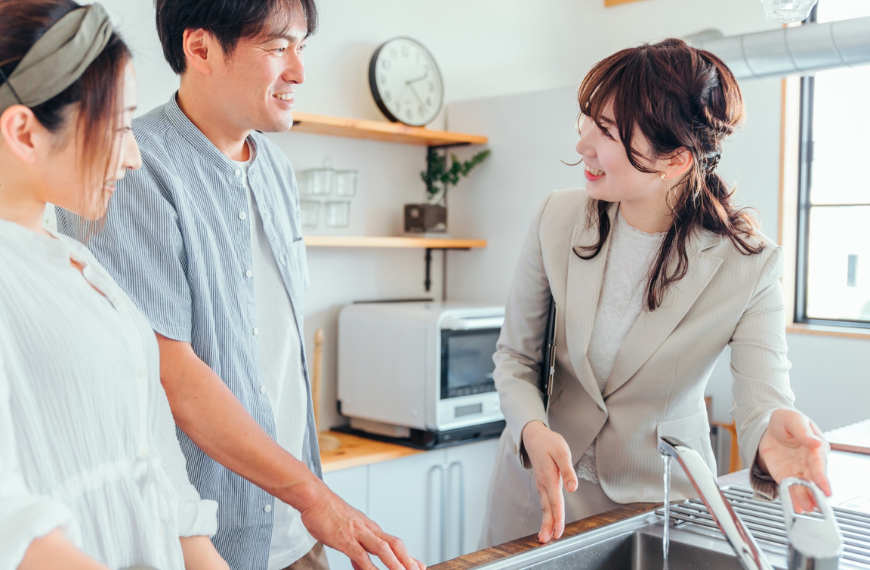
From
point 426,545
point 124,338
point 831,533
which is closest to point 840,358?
point 426,545

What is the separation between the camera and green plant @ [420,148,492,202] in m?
3.33

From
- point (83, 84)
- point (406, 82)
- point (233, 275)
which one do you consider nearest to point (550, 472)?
point (233, 275)

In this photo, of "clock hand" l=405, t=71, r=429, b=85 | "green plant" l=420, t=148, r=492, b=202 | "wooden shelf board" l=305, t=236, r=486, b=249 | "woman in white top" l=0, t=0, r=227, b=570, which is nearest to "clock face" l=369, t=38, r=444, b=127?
"clock hand" l=405, t=71, r=429, b=85

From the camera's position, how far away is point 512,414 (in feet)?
4.33

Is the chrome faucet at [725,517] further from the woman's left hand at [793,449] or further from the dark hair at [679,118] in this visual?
the dark hair at [679,118]

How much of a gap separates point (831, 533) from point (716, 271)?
63 cm

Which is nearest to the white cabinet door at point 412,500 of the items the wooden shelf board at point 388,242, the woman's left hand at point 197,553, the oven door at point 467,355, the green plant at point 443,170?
the oven door at point 467,355

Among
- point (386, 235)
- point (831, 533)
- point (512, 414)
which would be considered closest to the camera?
point (831, 533)

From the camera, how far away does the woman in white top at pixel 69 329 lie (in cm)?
63

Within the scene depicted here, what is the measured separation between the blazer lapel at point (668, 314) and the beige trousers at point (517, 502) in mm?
203

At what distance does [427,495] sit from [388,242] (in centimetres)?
93

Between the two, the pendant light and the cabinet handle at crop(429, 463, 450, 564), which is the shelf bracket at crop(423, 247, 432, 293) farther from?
the pendant light

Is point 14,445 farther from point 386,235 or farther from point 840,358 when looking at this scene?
point 840,358

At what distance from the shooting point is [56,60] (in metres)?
0.68
